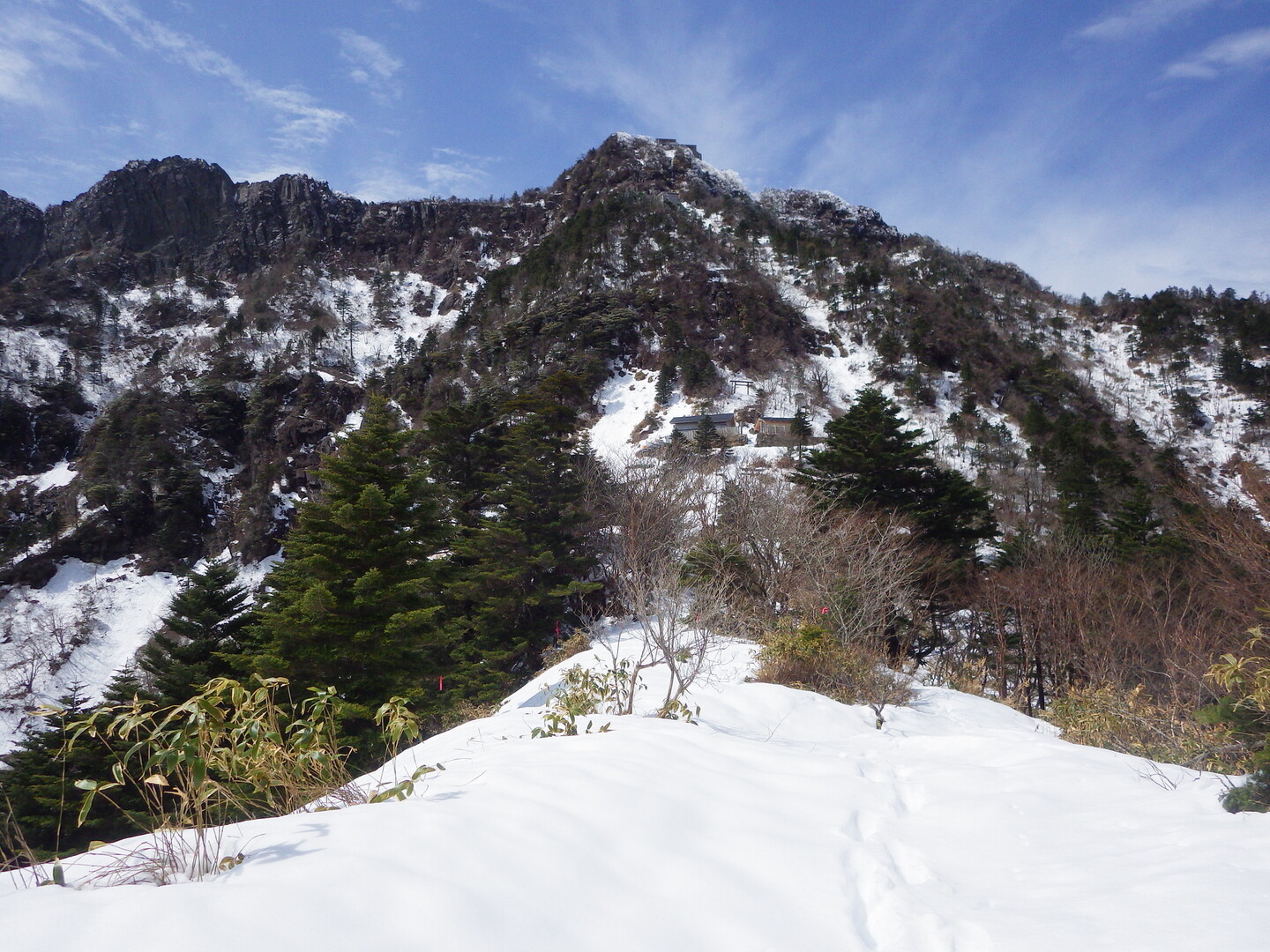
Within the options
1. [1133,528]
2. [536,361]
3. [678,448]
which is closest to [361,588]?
[678,448]

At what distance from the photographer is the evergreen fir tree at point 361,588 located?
39.3 ft

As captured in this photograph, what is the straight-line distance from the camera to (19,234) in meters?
86.1

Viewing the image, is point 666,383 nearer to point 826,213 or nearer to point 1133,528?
point 1133,528

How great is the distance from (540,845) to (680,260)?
197ft

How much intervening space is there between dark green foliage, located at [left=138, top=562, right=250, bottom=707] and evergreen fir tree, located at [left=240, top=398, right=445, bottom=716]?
1.96m

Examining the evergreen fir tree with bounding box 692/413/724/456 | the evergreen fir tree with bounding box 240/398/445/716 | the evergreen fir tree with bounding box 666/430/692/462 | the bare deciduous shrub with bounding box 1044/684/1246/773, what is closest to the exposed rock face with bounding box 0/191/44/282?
the evergreen fir tree with bounding box 666/430/692/462

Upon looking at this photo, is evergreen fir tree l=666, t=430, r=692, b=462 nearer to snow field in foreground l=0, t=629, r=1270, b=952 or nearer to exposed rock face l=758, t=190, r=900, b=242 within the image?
snow field in foreground l=0, t=629, r=1270, b=952

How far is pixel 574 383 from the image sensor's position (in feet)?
112

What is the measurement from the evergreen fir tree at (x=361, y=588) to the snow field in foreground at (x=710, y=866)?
9371 millimetres

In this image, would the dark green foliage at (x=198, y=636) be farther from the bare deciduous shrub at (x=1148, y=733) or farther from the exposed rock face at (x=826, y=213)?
the exposed rock face at (x=826, y=213)

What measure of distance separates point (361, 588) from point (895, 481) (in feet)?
49.5

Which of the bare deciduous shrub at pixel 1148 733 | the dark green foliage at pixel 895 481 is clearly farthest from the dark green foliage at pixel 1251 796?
the dark green foliage at pixel 895 481

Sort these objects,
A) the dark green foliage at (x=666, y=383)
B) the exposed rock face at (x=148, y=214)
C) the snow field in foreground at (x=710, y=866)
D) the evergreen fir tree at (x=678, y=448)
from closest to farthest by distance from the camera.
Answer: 1. the snow field in foreground at (x=710, y=866)
2. the evergreen fir tree at (x=678, y=448)
3. the dark green foliage at (x=666, y=383)
4. the exposed rock face at (x=148, y=214)

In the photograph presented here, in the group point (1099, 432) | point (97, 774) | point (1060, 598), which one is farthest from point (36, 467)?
point (1099, 432)
